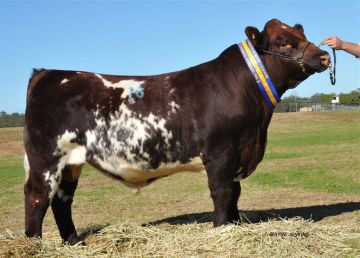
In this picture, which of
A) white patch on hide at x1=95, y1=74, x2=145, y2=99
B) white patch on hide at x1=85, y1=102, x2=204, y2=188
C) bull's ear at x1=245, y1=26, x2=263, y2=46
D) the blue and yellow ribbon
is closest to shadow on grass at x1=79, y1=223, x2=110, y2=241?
white patch on hide at x1=85, y1=102, x2=204, y2=188

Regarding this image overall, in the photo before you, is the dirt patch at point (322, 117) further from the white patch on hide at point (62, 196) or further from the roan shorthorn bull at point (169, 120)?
the white patch on hide at point (62, 196)

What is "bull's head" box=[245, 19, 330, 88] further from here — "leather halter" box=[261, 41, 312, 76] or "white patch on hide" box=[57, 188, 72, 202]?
"white patch on hide" box=[57, 188, 72, 202]

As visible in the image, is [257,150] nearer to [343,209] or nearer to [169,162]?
[169,162]

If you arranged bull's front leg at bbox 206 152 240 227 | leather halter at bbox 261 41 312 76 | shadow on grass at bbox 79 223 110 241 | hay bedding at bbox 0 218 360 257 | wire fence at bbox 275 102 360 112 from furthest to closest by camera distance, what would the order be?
1. wire fence at bbox 275 102 360 112
2. shadow on grass at bbox 79 223 110 241
3. leather halter at bbox 261 41 312 76
4. bull's front leg at bbox 206 152 240 227
5. hay bedding at bbox 0 218 360 257

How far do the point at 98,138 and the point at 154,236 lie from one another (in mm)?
1366

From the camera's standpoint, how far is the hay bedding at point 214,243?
5250mm

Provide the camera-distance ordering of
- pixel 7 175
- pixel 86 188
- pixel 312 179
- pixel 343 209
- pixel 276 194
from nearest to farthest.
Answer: pixel 343 209, pixel 276 194, pixel 312 179, pixel 86 188, pixel 7 175

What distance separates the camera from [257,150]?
6.27 meters

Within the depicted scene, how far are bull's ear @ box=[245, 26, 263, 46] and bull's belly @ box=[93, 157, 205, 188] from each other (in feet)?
5.39

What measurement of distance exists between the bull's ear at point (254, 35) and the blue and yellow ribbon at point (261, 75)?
0.11 meters

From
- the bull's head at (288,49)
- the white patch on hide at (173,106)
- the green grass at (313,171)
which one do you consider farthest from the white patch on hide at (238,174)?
the green grass at (313,171)

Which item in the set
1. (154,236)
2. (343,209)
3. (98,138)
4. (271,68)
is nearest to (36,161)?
(98,138)

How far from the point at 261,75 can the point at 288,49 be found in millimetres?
473

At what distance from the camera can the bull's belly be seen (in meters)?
6.04
